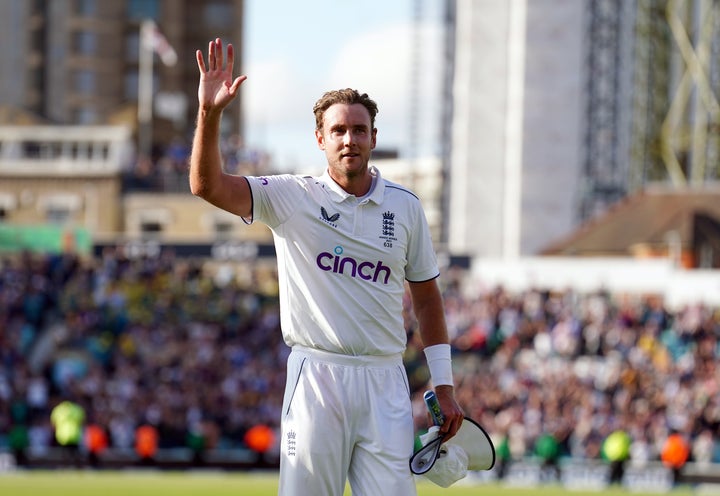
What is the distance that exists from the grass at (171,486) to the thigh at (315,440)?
13.4 meters

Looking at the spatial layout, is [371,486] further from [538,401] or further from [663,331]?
[663,331]

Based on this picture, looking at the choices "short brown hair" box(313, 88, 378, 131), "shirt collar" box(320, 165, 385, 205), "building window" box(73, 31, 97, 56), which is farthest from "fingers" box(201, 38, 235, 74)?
"building window" box(73, 31, 97, 56)

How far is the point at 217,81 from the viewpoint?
6.54 meters

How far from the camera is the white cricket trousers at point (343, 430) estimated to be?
22.5 ft

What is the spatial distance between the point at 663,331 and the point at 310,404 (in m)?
25.7

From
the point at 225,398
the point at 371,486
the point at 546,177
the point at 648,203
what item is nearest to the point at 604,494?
the point at 225,398

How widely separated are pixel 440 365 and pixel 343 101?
1379mm

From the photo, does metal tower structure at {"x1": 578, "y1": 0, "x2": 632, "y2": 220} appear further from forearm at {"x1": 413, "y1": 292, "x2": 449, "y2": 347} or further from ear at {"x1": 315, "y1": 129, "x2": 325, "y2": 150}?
ear at {"x1": 315, "y1": 129, "x2": 325, "y2": 150}

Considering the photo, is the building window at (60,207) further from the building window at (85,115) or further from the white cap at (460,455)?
the white cap at (460,455)

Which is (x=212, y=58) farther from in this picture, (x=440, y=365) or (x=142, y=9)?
(x=142, y=9)

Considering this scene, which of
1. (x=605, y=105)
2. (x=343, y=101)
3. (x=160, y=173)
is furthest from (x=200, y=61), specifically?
(x=160, y=173)

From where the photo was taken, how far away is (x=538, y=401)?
27.8 meters

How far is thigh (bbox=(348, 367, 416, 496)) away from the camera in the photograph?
6.84 metres

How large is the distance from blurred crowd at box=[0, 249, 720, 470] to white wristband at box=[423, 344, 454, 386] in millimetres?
19365
